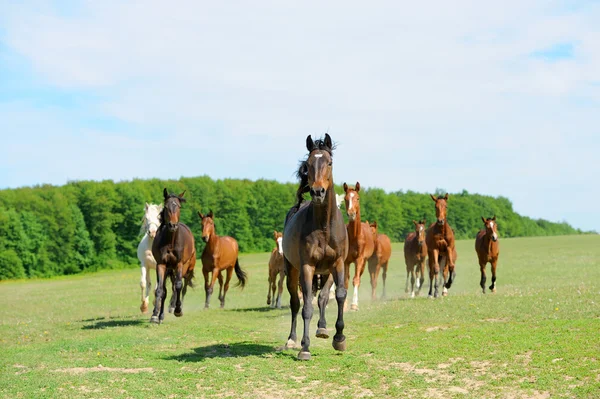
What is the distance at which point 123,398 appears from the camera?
8.55m

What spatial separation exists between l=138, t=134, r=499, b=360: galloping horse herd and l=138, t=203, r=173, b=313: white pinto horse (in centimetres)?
3

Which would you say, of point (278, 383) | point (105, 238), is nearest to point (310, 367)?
point (278, 383)

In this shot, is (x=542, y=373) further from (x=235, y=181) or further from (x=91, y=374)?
(x=235, y=181)

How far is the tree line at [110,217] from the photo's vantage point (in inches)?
2231

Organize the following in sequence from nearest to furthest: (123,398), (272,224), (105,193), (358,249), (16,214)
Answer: (123,398) < (358,249) < (16,214) < (105,193) < (272,224)

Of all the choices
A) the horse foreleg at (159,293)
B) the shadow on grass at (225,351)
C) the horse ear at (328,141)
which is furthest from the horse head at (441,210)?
the horse ear at (328,141)

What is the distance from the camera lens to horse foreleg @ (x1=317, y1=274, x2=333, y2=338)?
9920 millimetres

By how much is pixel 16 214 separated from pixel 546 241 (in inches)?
2147

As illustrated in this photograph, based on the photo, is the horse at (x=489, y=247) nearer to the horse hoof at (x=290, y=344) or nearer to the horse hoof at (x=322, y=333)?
the horse hoof at (x=290, y=344)

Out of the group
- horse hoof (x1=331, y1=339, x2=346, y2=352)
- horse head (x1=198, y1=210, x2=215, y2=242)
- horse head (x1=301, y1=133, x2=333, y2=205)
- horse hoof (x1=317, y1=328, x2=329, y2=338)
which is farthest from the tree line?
horse hoof (x1=317, y1=328, x2=329, y2=338)

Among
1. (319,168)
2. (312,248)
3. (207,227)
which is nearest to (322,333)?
(312,248)

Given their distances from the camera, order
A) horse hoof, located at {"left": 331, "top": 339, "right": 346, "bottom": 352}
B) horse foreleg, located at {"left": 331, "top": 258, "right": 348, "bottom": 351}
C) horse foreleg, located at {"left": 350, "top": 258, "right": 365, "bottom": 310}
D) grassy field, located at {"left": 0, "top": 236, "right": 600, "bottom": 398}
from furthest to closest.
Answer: horse foreleg, located at {"left": 350, "top": 258, "right": 365, "bottom": 310} → horse hoof, located at {"left": 331, "top": 339, "right": 346, "bottom": 352} → horse foreleg, located at {"left": 331, "top": 258, "right": 348, "bottom": 351} → grassy field, located at {"left": 0, "top": 236, "right": 600, "bottom": 398}

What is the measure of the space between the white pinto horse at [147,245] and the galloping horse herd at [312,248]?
0.03m

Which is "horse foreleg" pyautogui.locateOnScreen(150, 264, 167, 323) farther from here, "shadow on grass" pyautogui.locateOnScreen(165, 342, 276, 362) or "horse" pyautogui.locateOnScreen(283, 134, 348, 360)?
"horse" pyautogui.locateOnScreen(283, 134, 348, 360)
